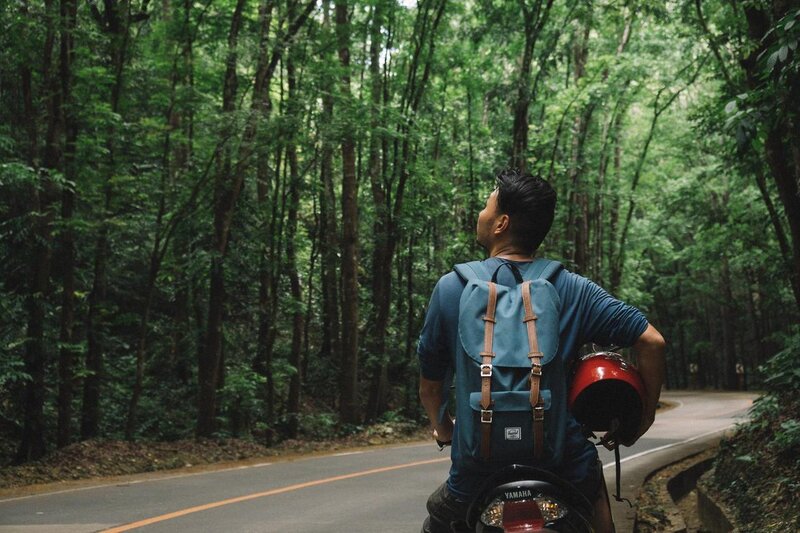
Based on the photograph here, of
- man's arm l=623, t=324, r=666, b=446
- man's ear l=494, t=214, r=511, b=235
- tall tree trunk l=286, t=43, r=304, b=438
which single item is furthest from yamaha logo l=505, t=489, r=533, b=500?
tall tree trunk l=286, t=43, r=304, b=438

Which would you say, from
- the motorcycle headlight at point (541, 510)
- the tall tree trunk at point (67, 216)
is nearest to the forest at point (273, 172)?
the tall tree trunk at point (67, 216)

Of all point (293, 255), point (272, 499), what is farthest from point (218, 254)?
point (272, 499)

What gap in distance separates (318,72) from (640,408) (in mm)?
16925

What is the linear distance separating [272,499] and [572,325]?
8.37 metres

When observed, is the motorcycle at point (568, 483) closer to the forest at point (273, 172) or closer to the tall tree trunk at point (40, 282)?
the forest at point (273, 172)

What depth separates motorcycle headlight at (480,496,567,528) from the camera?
9.07ft

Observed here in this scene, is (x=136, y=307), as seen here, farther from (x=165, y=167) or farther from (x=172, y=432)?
(x=165, y=167)

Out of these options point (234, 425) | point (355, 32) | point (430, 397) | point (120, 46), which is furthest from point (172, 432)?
point (430, 397)

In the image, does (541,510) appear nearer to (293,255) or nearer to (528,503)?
(528,503)

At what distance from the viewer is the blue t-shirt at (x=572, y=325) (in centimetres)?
293

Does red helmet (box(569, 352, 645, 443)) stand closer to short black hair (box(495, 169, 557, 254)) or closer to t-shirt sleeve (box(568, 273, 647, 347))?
t-shirt sleeve (box(568, 273, 647, 347))

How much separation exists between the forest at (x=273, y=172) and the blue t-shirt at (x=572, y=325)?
13.6 feet

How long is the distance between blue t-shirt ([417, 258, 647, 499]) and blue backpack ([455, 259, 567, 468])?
0.10 m

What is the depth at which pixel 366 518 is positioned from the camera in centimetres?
938
